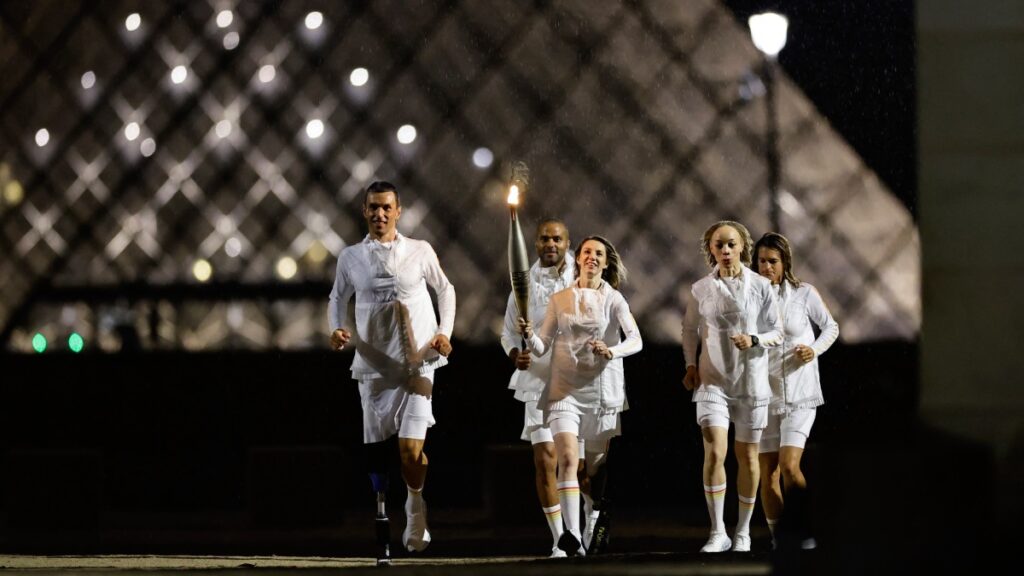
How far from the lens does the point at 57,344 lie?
1021cm

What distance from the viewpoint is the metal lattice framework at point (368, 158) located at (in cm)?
970

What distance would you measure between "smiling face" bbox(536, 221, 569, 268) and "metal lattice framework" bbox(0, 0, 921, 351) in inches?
111

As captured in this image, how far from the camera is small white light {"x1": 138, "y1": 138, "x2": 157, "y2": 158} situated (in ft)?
34.1

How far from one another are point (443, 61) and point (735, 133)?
199cm

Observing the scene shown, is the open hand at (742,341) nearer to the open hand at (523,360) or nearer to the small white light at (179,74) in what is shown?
the open hand at (523,360)

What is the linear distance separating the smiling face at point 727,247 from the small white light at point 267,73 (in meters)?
4.48

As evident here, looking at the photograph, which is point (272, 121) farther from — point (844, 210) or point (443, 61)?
point (844, 210)

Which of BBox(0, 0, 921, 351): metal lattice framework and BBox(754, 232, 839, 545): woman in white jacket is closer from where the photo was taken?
BBox(754, 232, 839, 545): woman in white jacket

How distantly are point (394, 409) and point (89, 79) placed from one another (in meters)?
4.78

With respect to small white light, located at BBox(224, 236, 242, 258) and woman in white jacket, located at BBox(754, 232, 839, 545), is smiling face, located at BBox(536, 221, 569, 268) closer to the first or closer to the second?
woman in white jacket, located at BBox(754, 232, 839, 545)

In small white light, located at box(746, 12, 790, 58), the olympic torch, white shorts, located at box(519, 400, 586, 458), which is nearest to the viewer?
the olympic torch

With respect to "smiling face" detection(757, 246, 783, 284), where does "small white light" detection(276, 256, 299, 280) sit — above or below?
above

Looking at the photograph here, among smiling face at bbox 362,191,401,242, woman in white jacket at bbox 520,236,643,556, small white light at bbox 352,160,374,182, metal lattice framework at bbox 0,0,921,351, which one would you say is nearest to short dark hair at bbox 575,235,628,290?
woman in white jacket at bbox 520,236,643,556

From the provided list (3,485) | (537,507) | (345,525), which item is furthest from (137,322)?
(537,507)
